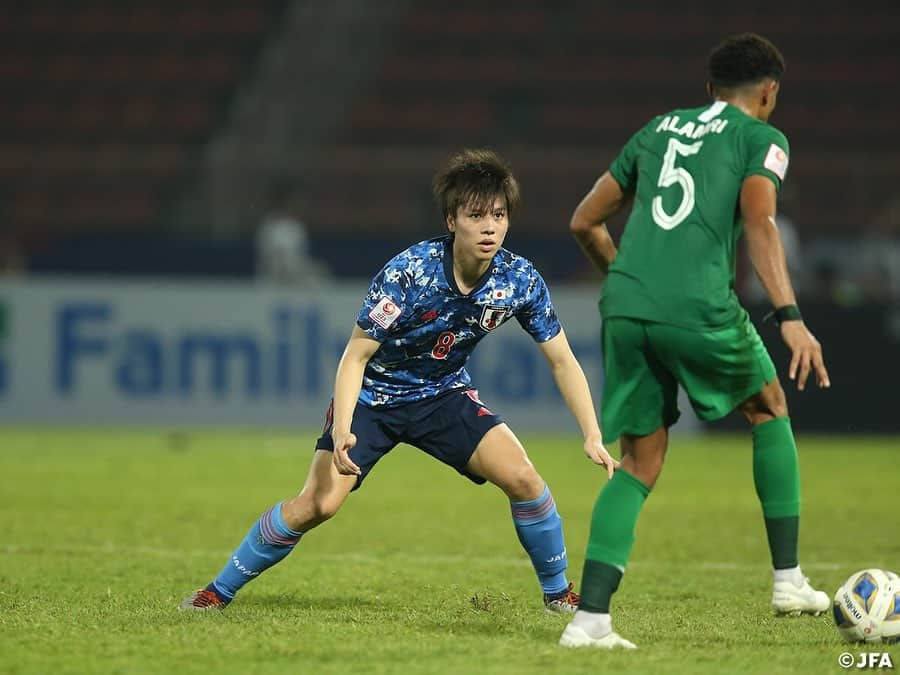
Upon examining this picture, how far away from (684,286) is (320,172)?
1384 centimetres

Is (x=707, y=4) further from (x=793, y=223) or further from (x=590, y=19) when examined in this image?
(x=793, y=223)

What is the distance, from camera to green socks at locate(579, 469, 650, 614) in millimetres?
4824

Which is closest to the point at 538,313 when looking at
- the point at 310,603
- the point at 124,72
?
the point at 310,603

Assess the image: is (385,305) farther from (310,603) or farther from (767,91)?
(767,91)

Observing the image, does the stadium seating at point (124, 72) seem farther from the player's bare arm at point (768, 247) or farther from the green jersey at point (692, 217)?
the player's bare arm at point (768, 247)

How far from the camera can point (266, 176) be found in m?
18.0

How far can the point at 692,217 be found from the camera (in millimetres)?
4914

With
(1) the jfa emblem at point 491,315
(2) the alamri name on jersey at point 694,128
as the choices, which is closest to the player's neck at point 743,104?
(2) the alamri name on jersey at point 694,128

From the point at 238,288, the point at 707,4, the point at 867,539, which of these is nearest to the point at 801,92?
the point at 707,4

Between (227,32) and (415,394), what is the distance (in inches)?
755

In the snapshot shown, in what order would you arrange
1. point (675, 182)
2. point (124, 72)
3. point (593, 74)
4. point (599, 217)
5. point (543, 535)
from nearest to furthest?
point (675, 182), point (599, 217), point (543, 535), point (124, 72), point (593, 74)

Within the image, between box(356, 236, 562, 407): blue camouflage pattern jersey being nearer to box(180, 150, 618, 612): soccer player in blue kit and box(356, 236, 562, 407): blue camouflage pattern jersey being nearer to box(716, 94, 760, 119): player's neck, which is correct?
box(180, 150, 618, 612): soccer player in blue kit

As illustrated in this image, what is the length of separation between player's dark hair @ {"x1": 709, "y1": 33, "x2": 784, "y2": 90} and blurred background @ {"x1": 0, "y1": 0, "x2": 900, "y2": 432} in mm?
9764

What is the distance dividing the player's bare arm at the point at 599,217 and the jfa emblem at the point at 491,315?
19.4 inches
